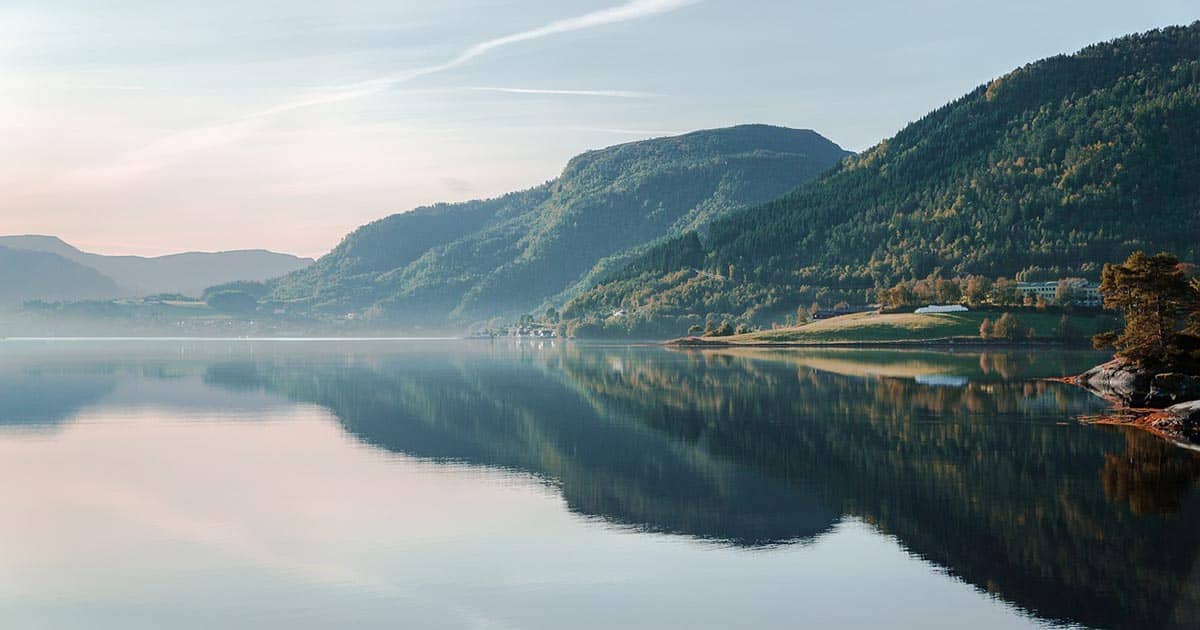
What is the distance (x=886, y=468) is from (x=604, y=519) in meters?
14.4

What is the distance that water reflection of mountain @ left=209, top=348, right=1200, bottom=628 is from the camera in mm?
30719

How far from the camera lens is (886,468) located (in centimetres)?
4700

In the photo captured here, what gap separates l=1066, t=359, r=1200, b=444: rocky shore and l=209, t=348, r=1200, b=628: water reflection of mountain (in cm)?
249

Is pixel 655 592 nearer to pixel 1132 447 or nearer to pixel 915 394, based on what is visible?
pixel 1132 447

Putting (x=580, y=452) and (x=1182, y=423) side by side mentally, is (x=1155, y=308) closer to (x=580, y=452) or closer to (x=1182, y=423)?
(x=1182, y=423)

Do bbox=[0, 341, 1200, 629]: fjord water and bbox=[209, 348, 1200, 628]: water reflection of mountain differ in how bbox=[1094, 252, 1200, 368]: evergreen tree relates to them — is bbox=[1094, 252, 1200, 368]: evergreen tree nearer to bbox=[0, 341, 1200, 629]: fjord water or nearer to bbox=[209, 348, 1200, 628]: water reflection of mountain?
bbox=[209, 348, 1200, 628]: water reflection of mountain

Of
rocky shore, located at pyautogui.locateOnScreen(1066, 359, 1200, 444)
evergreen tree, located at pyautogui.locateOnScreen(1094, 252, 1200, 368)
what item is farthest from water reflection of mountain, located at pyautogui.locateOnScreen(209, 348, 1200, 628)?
evergreen tree, located at pyautogui.locateOnScreen(1094, 252, 1200, 368)

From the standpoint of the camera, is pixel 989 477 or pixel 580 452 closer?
pixel 989 477

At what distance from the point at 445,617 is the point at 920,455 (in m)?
29.1

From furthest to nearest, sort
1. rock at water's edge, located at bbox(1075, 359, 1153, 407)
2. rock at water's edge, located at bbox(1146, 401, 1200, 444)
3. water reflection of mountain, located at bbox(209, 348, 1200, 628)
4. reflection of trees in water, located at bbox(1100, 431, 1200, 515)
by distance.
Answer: rock at water's edge, located at bbox(1075, 359, 1153, 407)
rock at water's edge, located at bbox(1146, 401, 1200, 444)
reflection of trees in water, located at bbox(1100, 431, 1200, 515)
water reflection of mountain, located at bbox(209, 348, 1200, 628)

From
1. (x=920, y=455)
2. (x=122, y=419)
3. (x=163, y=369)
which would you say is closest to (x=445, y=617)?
(x=920, y=455)

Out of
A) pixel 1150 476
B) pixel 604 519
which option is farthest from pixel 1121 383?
pixel 604 519

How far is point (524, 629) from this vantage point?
26125 mm

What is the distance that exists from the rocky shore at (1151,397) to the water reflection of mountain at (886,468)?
249 centimetres
